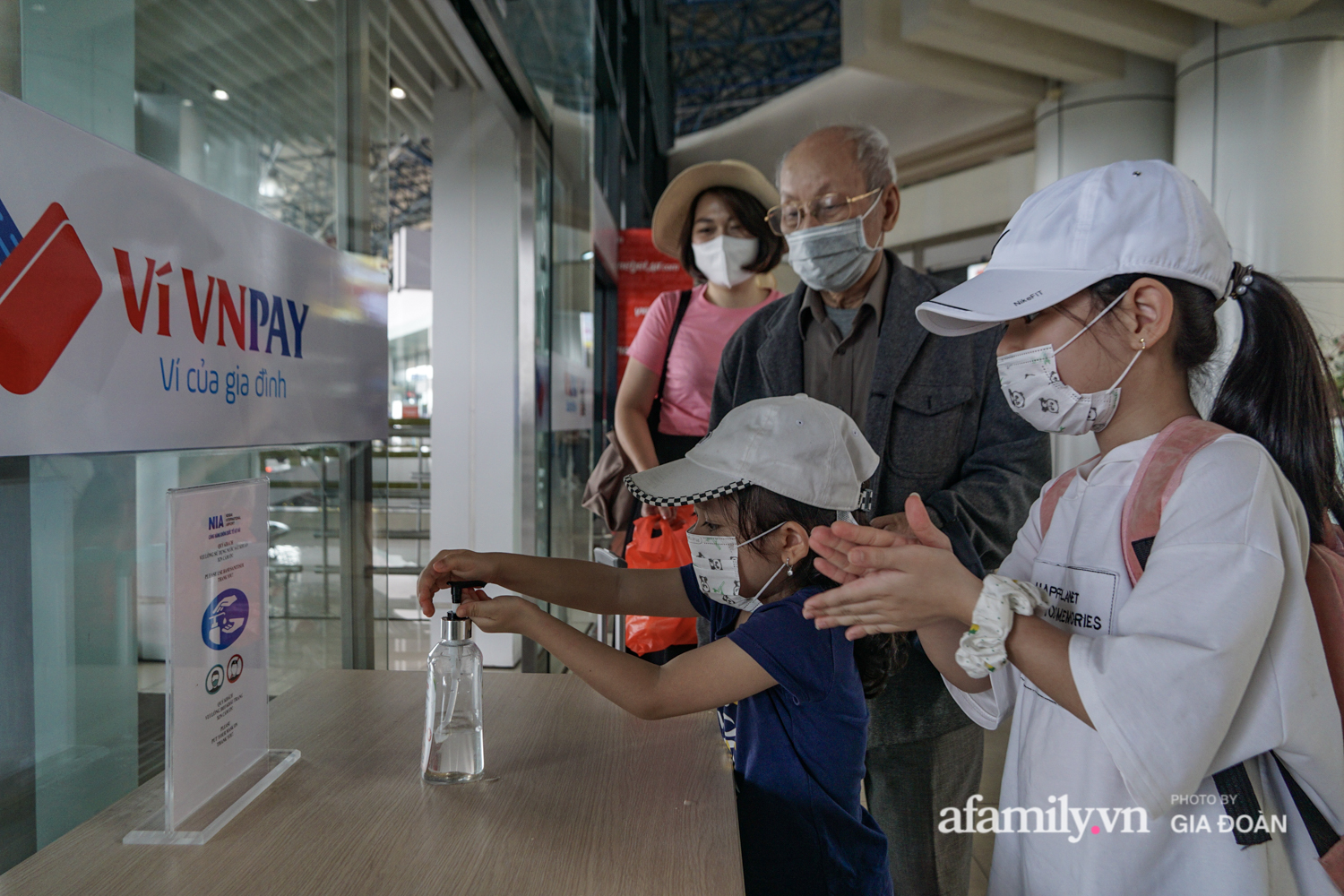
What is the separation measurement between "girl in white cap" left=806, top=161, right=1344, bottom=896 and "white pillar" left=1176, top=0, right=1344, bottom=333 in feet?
14.5

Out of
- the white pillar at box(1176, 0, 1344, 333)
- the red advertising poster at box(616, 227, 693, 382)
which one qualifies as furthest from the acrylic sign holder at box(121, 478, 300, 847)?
the white pillar at box(1176, 0, 1344, 333)

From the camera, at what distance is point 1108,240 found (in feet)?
2.82

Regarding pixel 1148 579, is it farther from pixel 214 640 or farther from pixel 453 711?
pixel 214 640

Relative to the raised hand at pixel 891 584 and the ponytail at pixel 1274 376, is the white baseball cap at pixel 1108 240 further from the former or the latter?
the raised hand at pixel 891 584

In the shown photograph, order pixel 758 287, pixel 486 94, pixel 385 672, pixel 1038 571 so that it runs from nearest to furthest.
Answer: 1. pixel 1038 571
2. pixel 385 672
3. pixel 758 287
4. pixel 486 94

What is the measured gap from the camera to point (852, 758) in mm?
1100

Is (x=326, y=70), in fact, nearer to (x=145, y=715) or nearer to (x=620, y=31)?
(x=145, y=715)

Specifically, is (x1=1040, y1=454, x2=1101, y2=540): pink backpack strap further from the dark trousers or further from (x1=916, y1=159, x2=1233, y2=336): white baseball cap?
the dark trousers

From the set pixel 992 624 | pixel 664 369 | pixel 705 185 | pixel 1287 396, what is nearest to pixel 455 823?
pixel 992 624

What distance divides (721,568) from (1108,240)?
65 centimetres

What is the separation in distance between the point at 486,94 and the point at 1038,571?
2563mm

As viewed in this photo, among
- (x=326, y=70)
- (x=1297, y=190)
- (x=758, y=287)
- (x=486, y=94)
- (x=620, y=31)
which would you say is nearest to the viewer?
(x=326, y=70)

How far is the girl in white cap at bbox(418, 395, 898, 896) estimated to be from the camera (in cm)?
107

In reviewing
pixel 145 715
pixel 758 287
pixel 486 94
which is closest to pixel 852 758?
pixel 145 715
